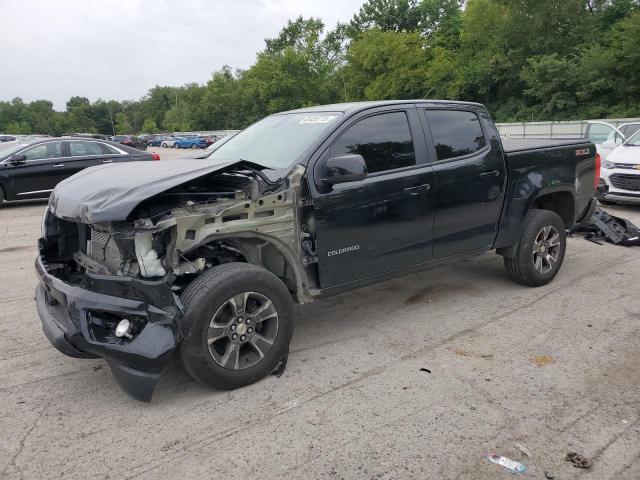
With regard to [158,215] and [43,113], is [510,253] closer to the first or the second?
[158,215]

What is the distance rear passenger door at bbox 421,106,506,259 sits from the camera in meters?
4.61

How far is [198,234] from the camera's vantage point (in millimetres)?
3355

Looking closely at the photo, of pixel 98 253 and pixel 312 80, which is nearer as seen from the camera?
pixel 98 253

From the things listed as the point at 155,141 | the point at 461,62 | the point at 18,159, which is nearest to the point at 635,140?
the point at 18,159

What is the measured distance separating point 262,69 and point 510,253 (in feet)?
205

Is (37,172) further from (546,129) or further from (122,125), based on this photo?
(122,125)

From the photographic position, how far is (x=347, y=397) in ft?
11.2

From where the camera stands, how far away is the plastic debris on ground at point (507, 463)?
269cm

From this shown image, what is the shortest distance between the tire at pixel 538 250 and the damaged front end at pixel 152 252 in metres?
2.55

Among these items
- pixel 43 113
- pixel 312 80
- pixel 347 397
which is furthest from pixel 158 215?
pixel 43 113

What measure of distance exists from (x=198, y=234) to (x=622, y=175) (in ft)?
29.7

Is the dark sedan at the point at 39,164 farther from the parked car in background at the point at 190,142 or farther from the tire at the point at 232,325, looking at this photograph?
the parked car in background at the point at 190,142

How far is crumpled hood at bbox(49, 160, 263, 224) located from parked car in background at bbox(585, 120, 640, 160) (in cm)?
931

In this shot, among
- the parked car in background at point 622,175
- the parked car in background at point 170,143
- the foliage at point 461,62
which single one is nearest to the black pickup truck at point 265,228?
the parked car in background at point 622,175
